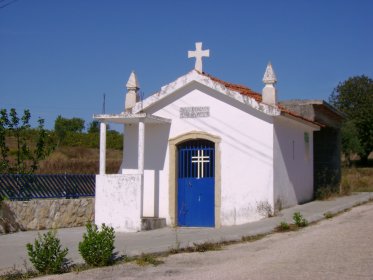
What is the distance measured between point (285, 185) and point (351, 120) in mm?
40983

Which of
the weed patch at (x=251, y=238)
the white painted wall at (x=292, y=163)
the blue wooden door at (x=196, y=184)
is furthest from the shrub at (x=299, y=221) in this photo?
the blue wooden door at (x=196, y=184)

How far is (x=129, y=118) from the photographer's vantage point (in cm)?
1432

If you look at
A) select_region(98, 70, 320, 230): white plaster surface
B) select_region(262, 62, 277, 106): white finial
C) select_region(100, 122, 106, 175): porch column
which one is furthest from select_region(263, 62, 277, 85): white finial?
select_region(100, 122, 106, 175): porch column

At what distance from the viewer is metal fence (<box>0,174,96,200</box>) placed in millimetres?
14906

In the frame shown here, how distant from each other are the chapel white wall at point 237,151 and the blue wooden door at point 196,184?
381 millimetres

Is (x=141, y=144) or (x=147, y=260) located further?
(x=141, y=144)

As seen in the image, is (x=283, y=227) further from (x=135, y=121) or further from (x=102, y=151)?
(x=102, y=151)

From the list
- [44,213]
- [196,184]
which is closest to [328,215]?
[196,184]

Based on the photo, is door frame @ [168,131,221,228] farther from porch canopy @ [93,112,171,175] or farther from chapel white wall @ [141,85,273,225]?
porch canopy @ [93,112,171,175]

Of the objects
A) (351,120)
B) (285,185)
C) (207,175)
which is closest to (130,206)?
(207,175)

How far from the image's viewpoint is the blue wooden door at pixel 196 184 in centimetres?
1464

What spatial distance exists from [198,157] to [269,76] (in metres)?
3.10

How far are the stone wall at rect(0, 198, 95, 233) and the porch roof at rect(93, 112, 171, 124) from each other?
3133mm

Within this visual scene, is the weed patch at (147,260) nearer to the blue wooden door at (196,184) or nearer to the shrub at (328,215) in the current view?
the blue wooden door at (196,184)
